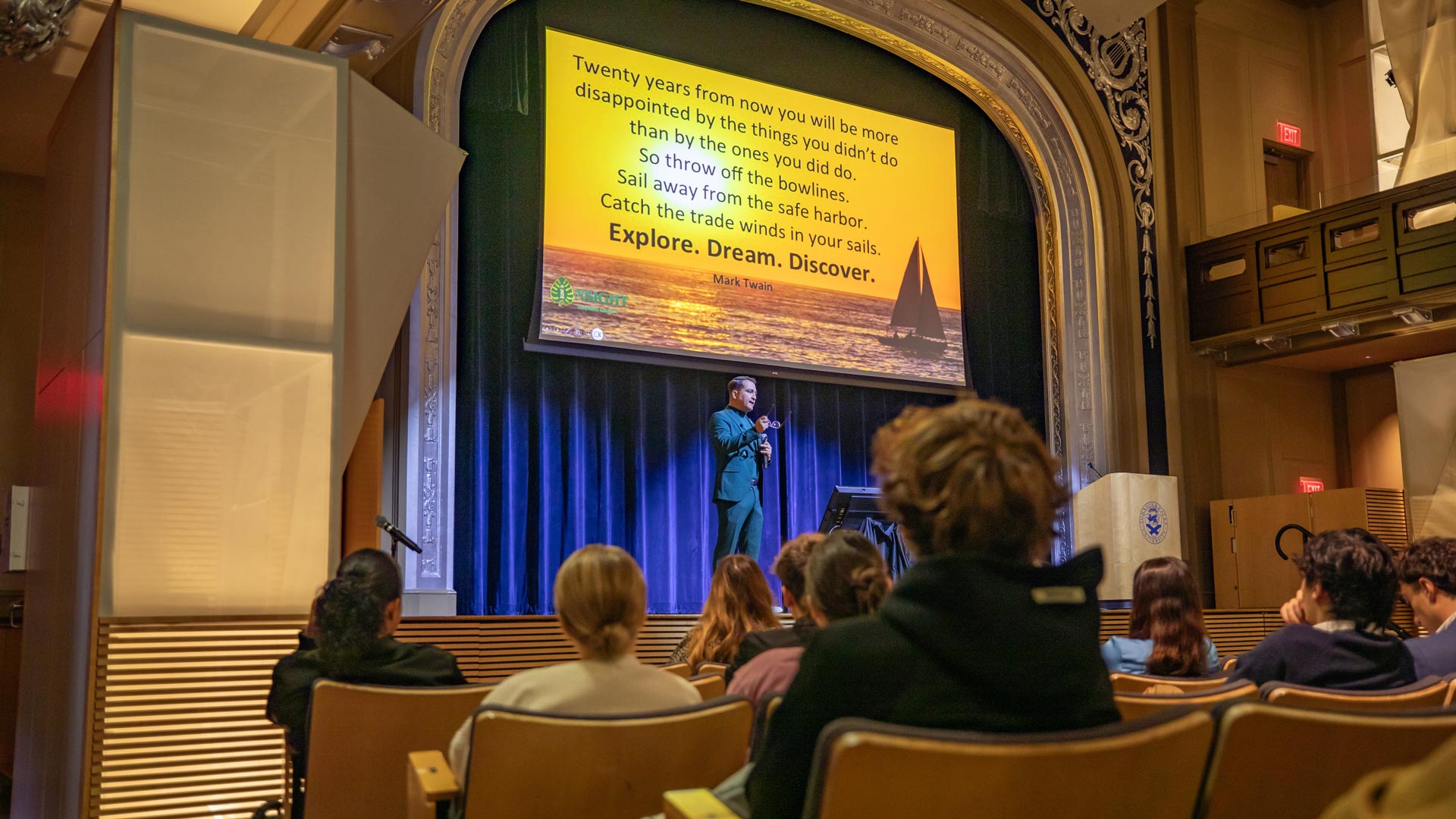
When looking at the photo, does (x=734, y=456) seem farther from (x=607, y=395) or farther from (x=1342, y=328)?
(x=1342, y=328)

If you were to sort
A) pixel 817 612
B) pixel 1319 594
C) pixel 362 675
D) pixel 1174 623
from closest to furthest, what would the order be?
1. pixel 817 612
2. pixel 362 675
3. pixel 1319 594
4. pixel 1174 623

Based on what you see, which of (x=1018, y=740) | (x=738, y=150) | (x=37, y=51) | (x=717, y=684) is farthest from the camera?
(x=738, y=150)

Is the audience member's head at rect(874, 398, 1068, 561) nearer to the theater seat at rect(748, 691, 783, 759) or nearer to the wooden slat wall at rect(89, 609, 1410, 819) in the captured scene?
the theater seat at rect(748, 691, 783, 759)

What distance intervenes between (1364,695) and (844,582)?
94cm

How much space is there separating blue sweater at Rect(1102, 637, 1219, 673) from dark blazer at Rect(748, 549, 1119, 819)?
5.96 feet

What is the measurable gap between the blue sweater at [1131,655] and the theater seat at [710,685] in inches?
43.4

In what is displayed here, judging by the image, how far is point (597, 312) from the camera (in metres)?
6.92

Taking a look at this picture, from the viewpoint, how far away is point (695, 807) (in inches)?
47.5

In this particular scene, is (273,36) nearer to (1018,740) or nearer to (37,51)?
(37,51)

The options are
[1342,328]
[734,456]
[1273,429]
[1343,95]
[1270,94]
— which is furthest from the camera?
[1343,95]

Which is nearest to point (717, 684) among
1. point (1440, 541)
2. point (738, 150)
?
point (1440, 541)

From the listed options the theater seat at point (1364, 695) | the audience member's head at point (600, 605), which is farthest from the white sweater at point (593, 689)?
the theater seat at point (1364, 695)

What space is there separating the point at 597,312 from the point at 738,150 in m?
1.64

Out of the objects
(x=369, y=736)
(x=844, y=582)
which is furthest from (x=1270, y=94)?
(x=369, y=736)
